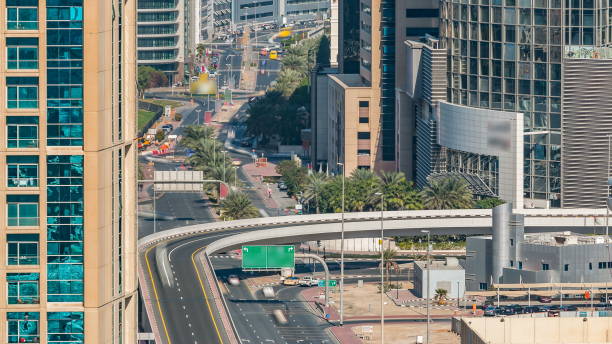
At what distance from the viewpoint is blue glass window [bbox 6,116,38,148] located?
3708 inches

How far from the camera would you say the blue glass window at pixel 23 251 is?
9519 cm

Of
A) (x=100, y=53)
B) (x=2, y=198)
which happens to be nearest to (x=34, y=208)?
(x=2, y=198)

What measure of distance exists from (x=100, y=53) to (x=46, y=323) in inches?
554

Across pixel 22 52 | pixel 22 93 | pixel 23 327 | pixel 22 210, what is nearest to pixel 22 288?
pixel 23 327

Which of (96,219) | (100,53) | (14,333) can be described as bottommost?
(14,333)

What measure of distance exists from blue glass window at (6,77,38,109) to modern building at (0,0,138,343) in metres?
0.05

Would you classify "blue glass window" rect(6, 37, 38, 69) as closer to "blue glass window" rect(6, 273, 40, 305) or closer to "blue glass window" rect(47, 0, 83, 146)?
"blue glass window" rect(47, 0, 83, 146)

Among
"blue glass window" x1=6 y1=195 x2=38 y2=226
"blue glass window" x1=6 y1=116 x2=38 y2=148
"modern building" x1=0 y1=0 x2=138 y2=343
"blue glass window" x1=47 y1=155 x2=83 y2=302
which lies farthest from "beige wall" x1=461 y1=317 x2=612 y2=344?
"blue glass window" x1=6 y1=116 x2=38 y2=148

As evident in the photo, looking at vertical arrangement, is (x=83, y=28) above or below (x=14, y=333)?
above

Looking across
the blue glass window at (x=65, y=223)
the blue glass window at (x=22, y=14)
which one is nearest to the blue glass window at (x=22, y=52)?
the blue glass window at (x=22, y=14)

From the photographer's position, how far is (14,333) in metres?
96.1

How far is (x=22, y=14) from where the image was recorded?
93.4m

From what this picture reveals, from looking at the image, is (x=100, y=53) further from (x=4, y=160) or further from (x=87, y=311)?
(x=87, y=311)

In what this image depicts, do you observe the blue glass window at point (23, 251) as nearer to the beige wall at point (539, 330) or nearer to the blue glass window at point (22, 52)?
the blue glass window at point (22, 52)
